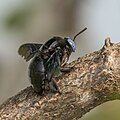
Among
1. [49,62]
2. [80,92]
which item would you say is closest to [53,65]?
[49,62]

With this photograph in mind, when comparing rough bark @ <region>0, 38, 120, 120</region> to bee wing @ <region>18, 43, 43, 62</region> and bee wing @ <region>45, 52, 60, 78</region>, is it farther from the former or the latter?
bee wing @ <region>18, 43, 43, 62</region>

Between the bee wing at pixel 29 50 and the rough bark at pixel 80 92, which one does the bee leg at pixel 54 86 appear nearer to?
the rough bark at pixel 80 92

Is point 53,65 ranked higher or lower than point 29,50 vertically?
lower

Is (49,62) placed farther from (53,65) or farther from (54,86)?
(54,86)

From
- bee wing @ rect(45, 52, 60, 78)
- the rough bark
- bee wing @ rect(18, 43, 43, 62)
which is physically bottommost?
the rough bark

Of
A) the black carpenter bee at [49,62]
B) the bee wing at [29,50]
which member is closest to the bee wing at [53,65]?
the black carpenter bee at [49,62]

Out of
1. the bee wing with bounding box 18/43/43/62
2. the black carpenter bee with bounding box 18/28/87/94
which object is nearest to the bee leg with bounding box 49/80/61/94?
the black carpenter bee with bounding box 18/28/87/94
